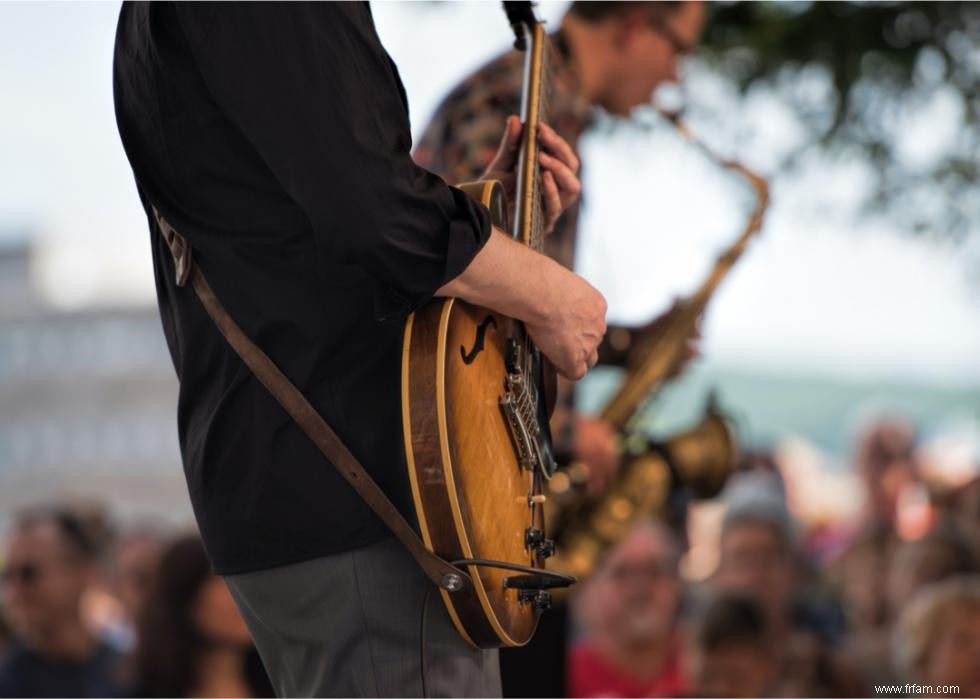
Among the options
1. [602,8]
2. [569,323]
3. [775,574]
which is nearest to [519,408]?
[569,323]

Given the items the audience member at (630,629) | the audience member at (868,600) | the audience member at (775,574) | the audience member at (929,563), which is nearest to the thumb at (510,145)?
the audience member at (630,629)

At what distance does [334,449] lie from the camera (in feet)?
5.38

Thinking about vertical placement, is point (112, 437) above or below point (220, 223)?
below

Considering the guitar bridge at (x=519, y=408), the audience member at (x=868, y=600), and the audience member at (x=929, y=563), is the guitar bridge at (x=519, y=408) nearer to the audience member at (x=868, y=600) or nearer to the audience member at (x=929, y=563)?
the audience member at (x=868, y=600)

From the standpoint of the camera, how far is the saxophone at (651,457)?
4176mm

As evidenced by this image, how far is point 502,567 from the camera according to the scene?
5.50 feet

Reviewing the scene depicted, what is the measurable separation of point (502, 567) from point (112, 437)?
82.5 ft

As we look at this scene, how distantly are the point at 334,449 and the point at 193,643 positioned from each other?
237 centimetres

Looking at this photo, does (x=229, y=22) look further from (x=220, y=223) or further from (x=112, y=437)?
(x=112, y=437)

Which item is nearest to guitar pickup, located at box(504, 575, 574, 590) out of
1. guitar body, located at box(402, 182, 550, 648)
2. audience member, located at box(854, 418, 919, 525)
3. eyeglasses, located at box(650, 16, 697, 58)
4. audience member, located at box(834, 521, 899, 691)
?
guitar body, located at box(402, 182, 550, 648)

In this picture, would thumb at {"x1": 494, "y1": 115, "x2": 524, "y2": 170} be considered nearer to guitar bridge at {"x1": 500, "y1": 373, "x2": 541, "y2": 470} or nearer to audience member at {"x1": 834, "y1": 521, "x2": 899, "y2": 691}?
guitar bridge at {"x1": 500, "y1": 373, "x2": 541, "y2": 470}

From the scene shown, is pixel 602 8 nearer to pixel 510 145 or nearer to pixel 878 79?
pixel 510 145

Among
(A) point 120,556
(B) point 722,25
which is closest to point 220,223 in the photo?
(B) point 722,25

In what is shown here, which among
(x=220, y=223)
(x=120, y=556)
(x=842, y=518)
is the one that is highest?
(x=220, y=223)
